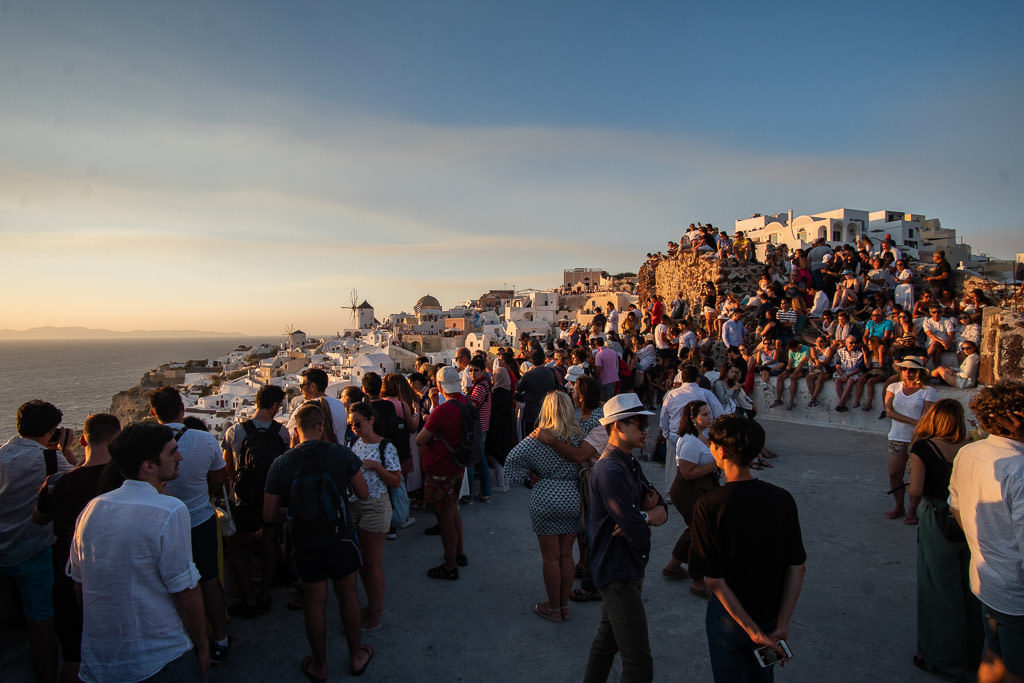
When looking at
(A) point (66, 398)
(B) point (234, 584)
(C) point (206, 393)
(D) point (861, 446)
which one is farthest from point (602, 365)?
(A) point (66, 398)

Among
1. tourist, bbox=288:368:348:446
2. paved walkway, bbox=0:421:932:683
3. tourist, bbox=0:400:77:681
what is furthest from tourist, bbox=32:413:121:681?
tourist, bbox=288:368:348:446

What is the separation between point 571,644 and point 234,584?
280 cm

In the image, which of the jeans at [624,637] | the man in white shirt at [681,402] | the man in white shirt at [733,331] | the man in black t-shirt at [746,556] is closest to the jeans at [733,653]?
the man in black t-shirt at [746,556]

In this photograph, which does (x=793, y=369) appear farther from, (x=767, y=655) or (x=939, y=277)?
(x=767, y=655)

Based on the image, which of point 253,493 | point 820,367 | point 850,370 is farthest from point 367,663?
point 820,367

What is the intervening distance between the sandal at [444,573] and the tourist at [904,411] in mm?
4601

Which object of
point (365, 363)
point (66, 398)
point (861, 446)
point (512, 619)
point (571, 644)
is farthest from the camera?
point (66, 398)

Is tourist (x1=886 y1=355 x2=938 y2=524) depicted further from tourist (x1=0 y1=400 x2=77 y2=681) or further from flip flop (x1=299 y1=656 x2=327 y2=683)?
tourist (x1=0 y1=400 x2=77 y2=681)

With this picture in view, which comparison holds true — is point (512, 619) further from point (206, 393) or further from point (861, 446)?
point (206, 393)

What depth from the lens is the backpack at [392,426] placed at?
520cm

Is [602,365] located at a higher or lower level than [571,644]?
higher

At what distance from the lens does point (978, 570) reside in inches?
108

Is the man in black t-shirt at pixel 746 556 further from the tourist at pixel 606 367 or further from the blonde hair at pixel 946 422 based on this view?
the tourist at pixel 606 367

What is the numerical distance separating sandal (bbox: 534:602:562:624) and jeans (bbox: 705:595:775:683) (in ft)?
5.55
